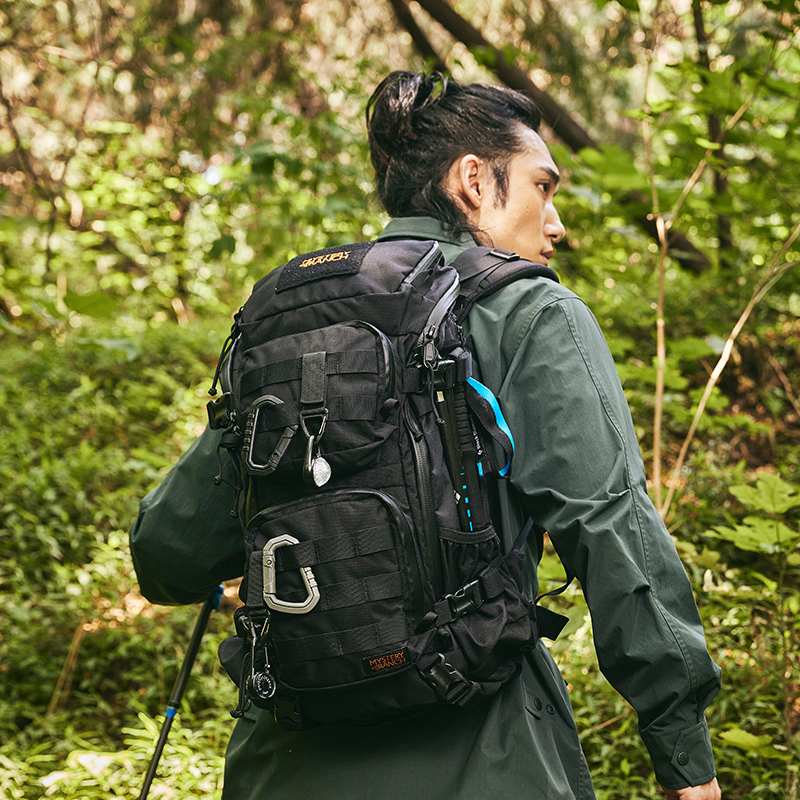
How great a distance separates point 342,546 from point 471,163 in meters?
0.90

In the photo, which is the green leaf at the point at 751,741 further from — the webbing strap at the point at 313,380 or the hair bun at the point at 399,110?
the hair bun at the point at 399,110

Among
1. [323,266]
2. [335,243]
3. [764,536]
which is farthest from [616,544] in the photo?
[335,243]

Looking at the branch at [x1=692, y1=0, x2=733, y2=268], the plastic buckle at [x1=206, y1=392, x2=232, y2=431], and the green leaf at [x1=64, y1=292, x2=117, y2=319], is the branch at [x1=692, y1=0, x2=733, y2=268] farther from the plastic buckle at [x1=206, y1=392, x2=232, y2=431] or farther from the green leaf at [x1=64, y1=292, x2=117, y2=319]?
the plastic buckle at [x1=206, y1=392, x2=232, y2=431]

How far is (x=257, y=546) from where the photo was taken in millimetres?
1199

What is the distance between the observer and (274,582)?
1153 millimetres

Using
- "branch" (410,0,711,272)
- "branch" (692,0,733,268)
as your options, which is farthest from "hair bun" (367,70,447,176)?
"branch" (410,0,711,272)

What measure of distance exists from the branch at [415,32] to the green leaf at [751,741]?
472 cm

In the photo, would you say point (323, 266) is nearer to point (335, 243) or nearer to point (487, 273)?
point (487, 273)

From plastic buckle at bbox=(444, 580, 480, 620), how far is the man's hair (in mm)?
756

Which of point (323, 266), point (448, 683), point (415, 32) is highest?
point (415, 32)

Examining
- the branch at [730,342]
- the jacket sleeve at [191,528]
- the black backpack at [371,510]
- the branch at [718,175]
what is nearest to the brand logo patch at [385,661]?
the black backpack at [371,510]

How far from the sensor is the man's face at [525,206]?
1.59 metres

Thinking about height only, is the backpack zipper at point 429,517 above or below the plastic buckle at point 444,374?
below

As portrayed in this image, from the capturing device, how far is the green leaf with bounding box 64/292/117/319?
2.77 meters
